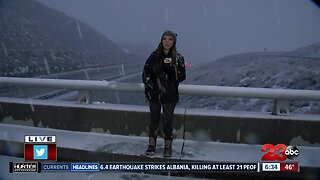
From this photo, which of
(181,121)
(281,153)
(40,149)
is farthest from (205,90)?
(40,149)

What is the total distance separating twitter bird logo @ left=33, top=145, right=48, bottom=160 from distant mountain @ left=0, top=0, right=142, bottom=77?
2989 centimetres

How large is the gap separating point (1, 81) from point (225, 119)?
12.6ft

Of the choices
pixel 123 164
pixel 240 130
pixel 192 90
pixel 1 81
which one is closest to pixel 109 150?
pixel 123 164

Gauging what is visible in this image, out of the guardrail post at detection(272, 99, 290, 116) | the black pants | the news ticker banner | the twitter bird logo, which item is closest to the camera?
the news ticker banner

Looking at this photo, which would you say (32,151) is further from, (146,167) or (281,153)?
(281,153)

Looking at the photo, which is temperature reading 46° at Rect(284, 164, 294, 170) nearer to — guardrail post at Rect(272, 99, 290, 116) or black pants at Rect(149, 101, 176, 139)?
guardrail post at Rect(272, 99, 290, 116)

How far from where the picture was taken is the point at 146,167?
159 inches

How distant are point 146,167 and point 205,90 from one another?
1485mm

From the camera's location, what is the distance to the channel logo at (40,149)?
404 cm

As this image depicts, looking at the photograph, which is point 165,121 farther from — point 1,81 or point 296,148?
point 1,81

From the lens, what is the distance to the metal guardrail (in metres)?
4.54

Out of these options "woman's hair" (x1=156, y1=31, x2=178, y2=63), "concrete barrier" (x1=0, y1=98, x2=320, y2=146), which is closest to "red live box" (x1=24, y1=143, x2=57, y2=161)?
"concrete barrier" (x1=0, y1=98, x2=320, y2=146)

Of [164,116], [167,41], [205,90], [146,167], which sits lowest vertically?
[146,167]

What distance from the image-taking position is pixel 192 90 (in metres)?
4.71
